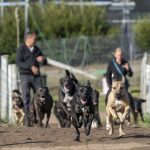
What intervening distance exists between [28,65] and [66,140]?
5.25 meters

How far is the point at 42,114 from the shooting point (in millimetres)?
14805

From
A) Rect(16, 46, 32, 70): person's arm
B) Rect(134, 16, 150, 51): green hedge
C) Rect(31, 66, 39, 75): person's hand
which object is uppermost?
Rect(134, 16, 150, 51): green hedge

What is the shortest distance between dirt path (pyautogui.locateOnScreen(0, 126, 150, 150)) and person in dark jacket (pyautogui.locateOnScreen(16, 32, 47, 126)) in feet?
12.1

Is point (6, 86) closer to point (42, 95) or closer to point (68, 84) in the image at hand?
point (42, 95)

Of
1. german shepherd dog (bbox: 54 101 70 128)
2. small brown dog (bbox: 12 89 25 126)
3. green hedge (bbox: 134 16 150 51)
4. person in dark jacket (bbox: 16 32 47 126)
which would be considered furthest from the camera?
green hedge (bbox: 134 16 150 51)

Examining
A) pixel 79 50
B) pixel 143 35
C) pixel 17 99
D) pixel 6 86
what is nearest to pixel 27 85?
pixel 6 86

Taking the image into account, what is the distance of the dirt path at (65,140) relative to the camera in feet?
33.5

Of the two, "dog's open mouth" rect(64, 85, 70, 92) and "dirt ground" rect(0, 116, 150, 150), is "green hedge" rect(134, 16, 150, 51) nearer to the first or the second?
"dog's open mouth" rect(64, 85, 70, 92)

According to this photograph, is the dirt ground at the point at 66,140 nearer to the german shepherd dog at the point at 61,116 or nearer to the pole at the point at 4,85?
the german shepherd dog at the point at 61,116

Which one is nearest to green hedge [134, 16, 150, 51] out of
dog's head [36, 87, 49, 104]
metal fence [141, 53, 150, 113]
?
metal fence [141, 53, 150, 113]

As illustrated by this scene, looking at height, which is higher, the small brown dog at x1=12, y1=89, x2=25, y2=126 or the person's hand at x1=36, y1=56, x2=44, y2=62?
the person's hand at x1=36, y1=56, x2=44, y2=62

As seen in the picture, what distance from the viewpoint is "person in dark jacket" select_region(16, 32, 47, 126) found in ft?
51.9

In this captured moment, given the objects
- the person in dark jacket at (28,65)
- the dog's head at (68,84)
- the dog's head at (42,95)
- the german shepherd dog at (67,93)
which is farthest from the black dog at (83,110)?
the person in dark jacket at (28,65)

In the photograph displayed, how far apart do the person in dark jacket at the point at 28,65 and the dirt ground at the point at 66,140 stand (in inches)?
141
